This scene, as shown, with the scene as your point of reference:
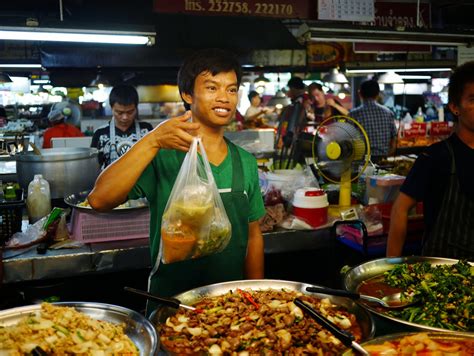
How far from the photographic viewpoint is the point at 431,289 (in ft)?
6.73

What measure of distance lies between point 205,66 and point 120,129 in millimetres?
3410

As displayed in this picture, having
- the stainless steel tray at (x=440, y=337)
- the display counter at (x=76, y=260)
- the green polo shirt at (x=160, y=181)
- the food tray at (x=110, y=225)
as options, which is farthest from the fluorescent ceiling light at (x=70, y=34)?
the stainless steel tray at (x=440, y=337)

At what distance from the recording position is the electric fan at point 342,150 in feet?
12.7

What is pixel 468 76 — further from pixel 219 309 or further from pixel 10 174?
pixel 10 174

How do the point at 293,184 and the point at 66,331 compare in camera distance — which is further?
the point at 293,184

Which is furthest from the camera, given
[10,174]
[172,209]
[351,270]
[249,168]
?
[10,174]

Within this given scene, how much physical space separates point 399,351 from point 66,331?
3.49ft

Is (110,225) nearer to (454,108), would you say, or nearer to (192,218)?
(192,218)

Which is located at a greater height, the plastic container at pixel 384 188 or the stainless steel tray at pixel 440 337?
the plastic container at pixel 384 188

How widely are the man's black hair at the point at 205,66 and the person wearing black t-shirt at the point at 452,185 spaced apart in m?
1.40

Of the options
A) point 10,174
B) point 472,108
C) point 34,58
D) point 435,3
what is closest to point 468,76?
point 472,108

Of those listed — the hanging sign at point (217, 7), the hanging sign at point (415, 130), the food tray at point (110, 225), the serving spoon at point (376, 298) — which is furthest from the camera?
the hanging sign at point (415, 130)

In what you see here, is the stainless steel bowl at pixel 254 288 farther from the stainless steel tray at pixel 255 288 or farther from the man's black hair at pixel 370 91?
the man's black hair at pixel 370 91

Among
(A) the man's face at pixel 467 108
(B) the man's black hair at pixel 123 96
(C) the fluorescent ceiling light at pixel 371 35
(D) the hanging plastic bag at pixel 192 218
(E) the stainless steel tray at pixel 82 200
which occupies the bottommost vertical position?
(E) the stainless steel tray at pixel 82 200
